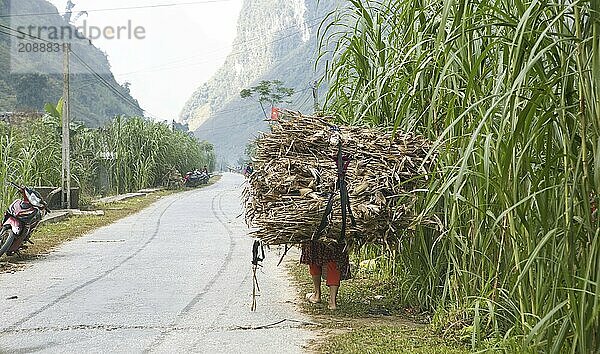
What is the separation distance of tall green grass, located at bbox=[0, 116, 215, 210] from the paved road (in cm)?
286

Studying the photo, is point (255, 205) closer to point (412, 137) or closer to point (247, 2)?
point (412, 137)

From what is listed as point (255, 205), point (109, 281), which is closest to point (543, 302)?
point (255, 205)

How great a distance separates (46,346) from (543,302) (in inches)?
136

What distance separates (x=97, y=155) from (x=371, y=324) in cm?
2260

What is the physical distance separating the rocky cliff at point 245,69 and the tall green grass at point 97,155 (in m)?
56.4

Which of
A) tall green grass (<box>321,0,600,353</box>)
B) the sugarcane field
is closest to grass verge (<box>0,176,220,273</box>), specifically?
the sugarcane field

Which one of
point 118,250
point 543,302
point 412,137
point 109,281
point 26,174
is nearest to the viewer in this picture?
point 543,302

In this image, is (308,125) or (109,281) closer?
(308,125)

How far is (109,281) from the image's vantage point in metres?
8.76

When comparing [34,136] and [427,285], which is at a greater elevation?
[34,136]

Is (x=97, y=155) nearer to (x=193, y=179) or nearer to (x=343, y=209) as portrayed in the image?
(x=193, y=179)

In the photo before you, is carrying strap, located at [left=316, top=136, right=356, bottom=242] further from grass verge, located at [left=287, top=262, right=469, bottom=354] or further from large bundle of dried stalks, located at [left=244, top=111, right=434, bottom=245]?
grass verge, located at [left=287, top=262, right=469, bottom=354]

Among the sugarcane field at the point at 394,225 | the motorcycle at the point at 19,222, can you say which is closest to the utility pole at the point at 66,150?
the sugarcane field at the point at 394,225

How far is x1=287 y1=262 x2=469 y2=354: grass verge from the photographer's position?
17.6 feet
